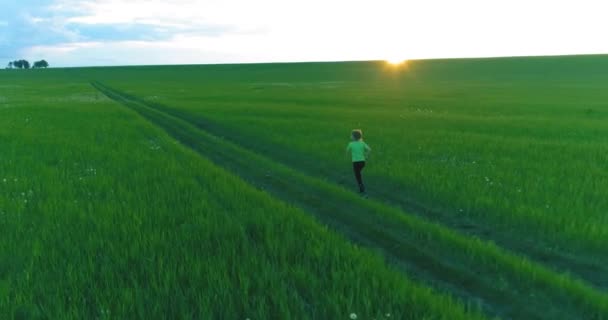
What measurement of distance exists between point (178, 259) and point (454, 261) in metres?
4.43

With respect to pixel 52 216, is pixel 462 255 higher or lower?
lower

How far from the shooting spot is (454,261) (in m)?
6.19

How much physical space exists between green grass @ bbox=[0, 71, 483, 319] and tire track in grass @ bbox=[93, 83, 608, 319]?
961 mm

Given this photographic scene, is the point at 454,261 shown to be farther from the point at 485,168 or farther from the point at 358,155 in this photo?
the point at 485,168

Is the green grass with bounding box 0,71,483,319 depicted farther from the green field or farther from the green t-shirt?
the green t-shirt

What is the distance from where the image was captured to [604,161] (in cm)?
1210

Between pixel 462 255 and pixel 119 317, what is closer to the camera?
pixel 119 317

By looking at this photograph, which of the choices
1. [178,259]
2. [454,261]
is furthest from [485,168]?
[178,259]

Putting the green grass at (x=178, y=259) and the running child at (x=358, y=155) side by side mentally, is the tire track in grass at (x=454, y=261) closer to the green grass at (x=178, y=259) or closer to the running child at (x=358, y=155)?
the running child at (x=358, y=155)

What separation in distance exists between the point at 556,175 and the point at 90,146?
1634 cm

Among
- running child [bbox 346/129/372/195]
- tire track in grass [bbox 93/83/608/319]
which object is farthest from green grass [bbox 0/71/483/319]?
running child [bbox 346/129/372/195]

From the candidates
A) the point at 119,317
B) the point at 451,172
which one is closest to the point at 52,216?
the point at 119,317

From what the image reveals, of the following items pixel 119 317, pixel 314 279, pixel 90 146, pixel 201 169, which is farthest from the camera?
pixel 90 146

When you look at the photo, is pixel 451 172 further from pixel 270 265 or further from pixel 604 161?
pixel 270 265
